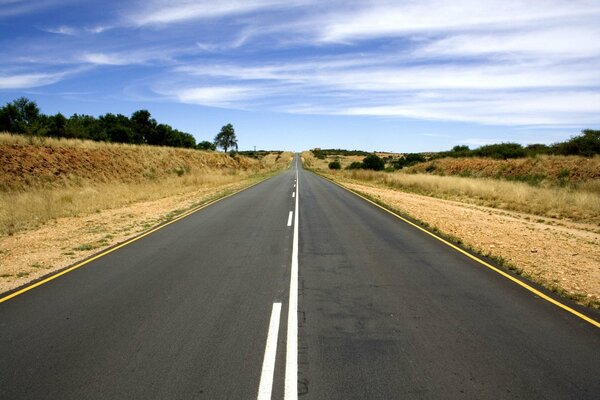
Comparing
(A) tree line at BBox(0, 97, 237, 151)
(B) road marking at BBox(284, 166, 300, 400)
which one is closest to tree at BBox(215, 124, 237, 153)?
(A) tree line at BBox(0, 97, 237, 151)

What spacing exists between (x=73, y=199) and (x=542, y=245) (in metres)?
20.1

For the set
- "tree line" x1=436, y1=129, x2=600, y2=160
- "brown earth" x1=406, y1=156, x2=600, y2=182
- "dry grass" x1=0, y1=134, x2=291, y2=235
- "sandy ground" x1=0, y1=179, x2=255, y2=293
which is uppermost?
"tree line" x1=436, y1=129, x2=600, y2=160

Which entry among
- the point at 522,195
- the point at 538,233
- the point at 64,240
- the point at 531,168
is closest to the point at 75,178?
the point at 64,240

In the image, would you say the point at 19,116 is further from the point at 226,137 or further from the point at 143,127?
the point at 226,137

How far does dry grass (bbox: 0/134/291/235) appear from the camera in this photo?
15.2m

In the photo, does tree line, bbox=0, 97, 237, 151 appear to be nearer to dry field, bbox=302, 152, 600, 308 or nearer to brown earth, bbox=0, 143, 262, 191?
brown earth, bbox=0, 143, 262, 191

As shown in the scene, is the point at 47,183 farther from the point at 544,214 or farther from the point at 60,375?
the point at 544,214

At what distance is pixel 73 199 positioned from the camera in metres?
18.2

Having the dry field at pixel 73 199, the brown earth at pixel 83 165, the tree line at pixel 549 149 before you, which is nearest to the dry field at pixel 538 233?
the dry field at pixel 73 199

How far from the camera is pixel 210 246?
9.38 meters

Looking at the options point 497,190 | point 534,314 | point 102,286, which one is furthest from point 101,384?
point 497,190

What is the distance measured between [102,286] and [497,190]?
84.8 ft

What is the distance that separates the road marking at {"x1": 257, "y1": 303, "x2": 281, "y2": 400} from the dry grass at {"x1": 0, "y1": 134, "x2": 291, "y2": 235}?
35.8 feet

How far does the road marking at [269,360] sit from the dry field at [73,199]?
16.4ft
